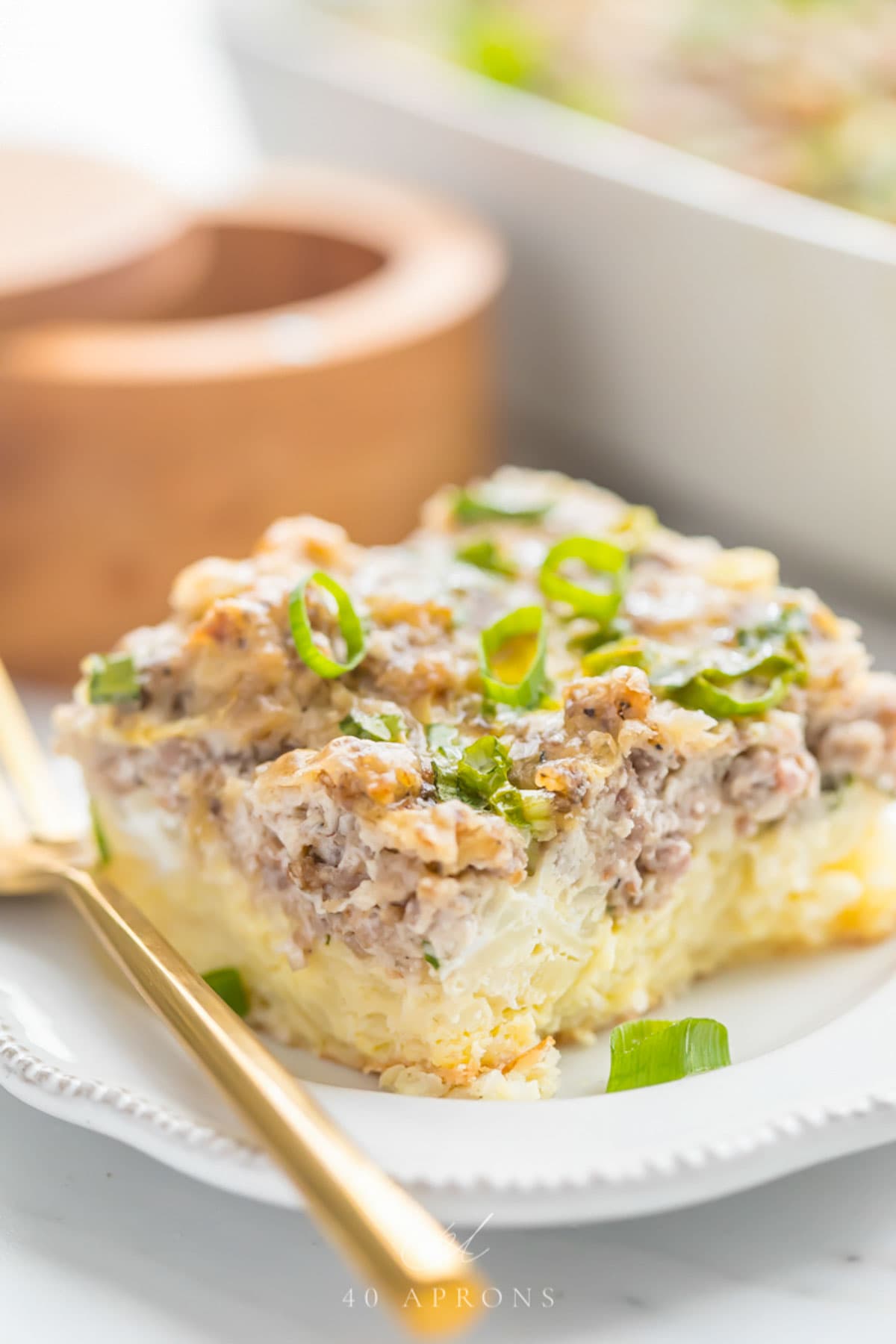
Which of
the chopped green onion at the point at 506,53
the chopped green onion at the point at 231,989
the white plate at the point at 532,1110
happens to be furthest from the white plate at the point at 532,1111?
the chopped green onion at the point at 506,53

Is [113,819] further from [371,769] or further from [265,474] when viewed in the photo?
[265,474]

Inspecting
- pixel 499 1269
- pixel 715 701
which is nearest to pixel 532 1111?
pixel 499 1269

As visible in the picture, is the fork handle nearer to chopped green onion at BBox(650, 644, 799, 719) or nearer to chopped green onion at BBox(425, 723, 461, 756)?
chopped green onion at BBox(425, 723, 461, 756)

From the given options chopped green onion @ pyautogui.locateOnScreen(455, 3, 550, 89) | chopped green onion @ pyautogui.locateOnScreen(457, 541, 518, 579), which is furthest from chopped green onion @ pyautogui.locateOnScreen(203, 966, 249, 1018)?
chopped green onion @ pyautogui.locateOnScreen(455, 3, 550, 89)

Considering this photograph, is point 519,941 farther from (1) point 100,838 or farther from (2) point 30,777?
(2) point 30,777

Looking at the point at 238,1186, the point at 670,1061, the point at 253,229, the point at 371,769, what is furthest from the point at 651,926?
the point at 253,229
